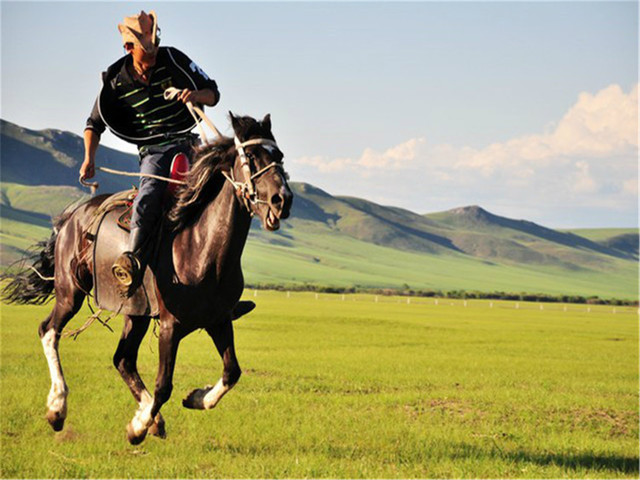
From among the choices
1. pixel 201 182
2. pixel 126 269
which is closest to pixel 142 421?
Answer: pixel 126 269

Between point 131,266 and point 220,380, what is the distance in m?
1.56

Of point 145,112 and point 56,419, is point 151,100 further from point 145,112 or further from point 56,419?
point 56,419

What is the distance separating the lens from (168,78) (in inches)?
306

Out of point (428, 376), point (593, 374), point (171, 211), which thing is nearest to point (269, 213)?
point (171, 211)

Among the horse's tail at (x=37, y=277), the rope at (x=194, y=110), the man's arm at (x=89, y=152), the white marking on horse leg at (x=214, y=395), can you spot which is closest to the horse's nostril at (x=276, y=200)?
the rope at (x=194, y=110)

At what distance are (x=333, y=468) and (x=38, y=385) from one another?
11860mm

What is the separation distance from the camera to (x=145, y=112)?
7965mm

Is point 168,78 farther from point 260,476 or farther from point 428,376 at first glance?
point 428,376

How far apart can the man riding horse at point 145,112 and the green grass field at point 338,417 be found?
4.22 meters

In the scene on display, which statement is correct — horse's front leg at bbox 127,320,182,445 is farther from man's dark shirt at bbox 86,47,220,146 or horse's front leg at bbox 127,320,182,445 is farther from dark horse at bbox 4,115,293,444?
man's dark shirt at bbox 86,47,220,146

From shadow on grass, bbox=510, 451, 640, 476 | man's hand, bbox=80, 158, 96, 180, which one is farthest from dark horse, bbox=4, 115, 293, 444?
shadow on grass, bbox=510, 451, 640, 476

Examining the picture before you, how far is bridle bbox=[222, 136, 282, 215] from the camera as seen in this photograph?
714 cm

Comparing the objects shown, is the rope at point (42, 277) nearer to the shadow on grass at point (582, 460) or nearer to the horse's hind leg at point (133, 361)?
the horse's hind leg at point (133, 361)

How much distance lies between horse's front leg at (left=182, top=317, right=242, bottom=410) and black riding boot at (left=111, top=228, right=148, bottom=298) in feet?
3.05
